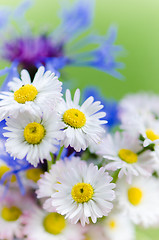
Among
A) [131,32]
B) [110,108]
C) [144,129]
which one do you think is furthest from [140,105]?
[131,32]

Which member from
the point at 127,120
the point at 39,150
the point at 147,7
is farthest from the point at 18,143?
the point at 147,7

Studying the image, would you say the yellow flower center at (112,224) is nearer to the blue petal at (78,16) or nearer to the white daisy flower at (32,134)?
the white daisy flower at (32,134)

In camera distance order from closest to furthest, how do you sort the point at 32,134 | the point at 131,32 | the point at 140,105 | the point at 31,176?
the point at 32,134, the point at 31,176, the point at 140,105, the point at 131,32

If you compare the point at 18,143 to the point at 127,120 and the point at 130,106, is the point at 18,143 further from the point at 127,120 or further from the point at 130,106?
the point at 130,106

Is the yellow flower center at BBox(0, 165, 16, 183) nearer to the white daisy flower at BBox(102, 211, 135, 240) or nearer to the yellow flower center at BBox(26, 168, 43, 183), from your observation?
the yellow flower center at BBox(26, 168, 43, 183)

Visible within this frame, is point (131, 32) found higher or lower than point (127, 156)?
higher

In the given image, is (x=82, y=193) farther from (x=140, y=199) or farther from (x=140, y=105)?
(x=140, y=105)

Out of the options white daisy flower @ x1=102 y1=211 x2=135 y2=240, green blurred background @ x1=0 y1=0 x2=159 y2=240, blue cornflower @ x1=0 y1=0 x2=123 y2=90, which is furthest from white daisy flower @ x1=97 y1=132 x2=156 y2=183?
green blurred background @ x1=0 y1=0 x2=159 y2=240
